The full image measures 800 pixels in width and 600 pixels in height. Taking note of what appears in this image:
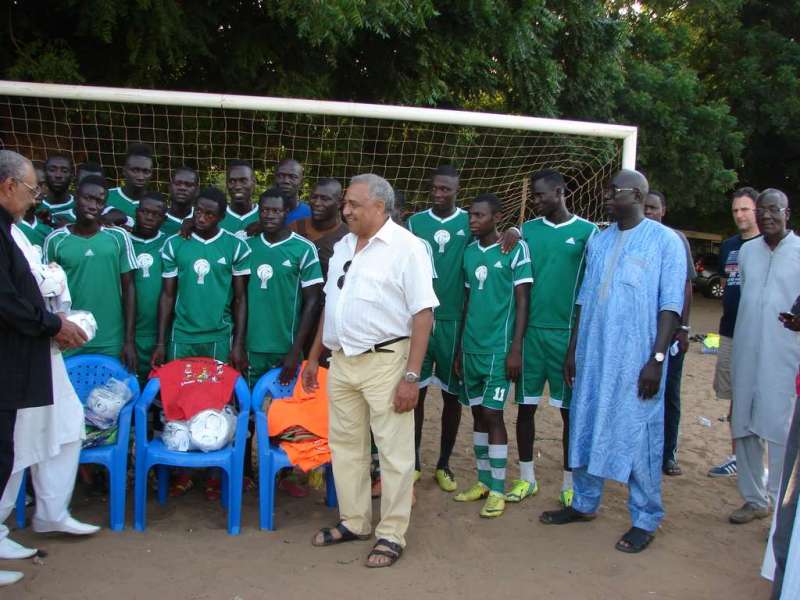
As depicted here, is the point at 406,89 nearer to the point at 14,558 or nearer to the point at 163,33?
the point at 163,33

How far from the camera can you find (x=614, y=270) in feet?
13.8

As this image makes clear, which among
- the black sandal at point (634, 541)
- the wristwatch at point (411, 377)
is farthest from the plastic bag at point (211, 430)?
the black sandal at point (634, 541)

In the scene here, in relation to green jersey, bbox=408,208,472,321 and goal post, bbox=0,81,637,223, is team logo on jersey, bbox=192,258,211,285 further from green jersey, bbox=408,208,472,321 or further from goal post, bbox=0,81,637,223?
goal post, bbox=0,81,637,223

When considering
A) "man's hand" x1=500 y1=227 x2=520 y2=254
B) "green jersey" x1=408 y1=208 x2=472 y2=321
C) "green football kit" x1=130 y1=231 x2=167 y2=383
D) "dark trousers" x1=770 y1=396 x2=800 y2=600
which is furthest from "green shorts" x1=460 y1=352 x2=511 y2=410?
"green football kit" x1=130 y1=231 x2=167 y2=383

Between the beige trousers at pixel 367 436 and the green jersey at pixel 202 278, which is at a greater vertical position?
the green jersey at pixel 202 278

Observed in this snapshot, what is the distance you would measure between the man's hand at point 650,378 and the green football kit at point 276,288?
1.95 meters

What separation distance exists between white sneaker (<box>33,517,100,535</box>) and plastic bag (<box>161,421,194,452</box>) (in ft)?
1.91

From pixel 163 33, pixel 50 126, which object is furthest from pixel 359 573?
pixel 50 126

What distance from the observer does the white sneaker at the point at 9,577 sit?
3.62 m

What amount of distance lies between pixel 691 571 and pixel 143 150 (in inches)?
170

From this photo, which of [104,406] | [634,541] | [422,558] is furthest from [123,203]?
[634,541]

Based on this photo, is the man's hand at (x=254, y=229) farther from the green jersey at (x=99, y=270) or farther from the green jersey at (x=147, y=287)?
the green jersey at (x=99, y=270)

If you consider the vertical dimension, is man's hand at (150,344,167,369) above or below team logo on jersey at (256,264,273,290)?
below

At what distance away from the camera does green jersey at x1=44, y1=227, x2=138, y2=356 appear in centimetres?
452
